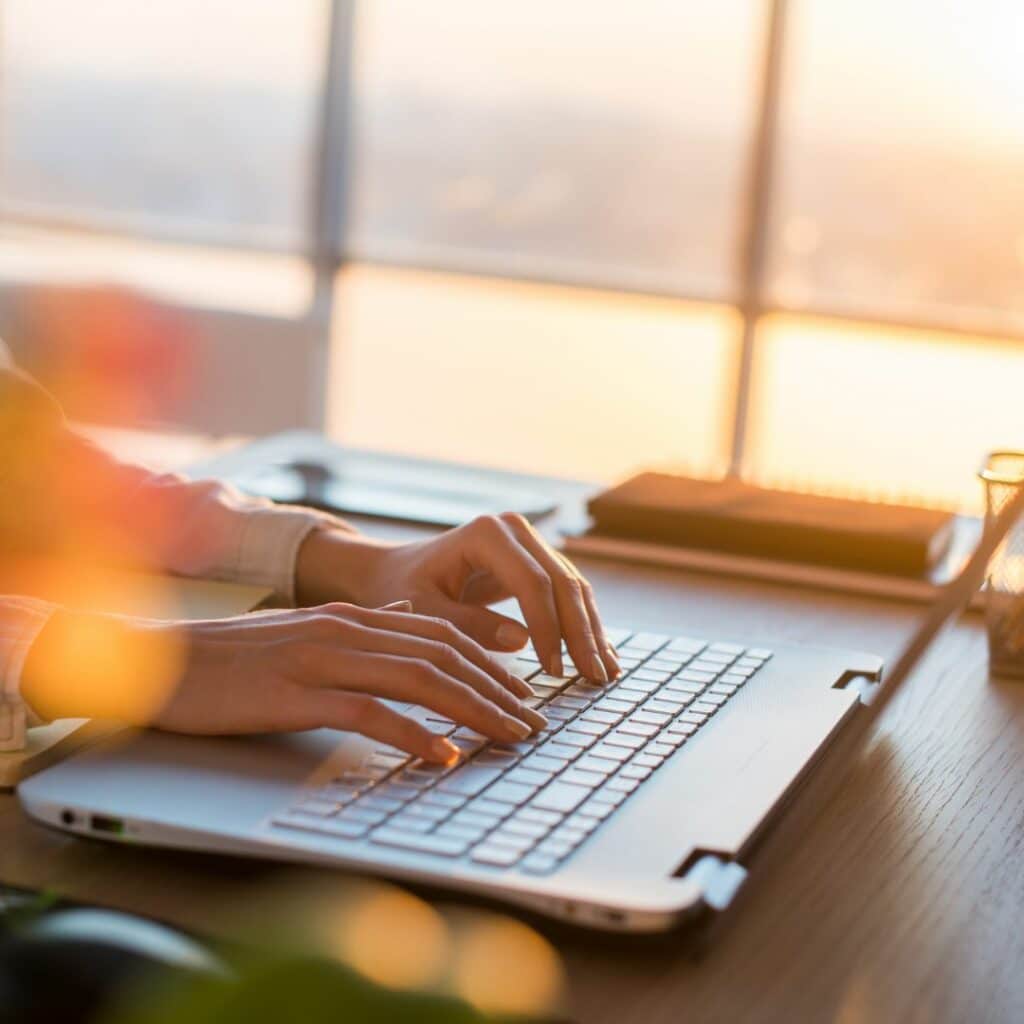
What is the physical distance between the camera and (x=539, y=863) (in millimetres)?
714

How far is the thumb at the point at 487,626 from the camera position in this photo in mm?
1061

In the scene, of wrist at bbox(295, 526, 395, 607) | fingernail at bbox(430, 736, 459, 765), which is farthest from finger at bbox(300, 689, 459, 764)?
wrist at bbox(295, 526, 395, 607)

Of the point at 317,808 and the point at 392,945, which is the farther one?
the point at 317,808

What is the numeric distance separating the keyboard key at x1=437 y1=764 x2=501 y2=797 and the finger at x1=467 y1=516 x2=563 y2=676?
7.8 inches

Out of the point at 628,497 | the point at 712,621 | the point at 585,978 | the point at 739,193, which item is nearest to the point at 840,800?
the point at 585,978

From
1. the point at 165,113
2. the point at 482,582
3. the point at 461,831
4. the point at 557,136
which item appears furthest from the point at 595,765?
the point at 165,113

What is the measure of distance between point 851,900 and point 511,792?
16 cm

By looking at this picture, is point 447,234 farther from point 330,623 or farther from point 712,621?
point 330,623

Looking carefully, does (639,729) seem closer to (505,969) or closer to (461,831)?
(461,831)

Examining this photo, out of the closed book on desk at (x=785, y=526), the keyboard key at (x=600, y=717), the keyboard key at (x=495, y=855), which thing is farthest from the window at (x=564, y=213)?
the keyboard key at (x=495, y=855)

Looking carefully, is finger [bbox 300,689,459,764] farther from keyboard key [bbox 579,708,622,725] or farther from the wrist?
the wrist

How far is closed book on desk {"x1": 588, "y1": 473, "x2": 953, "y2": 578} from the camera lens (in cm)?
142

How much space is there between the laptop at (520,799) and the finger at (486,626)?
79mm

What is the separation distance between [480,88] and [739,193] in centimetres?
80
